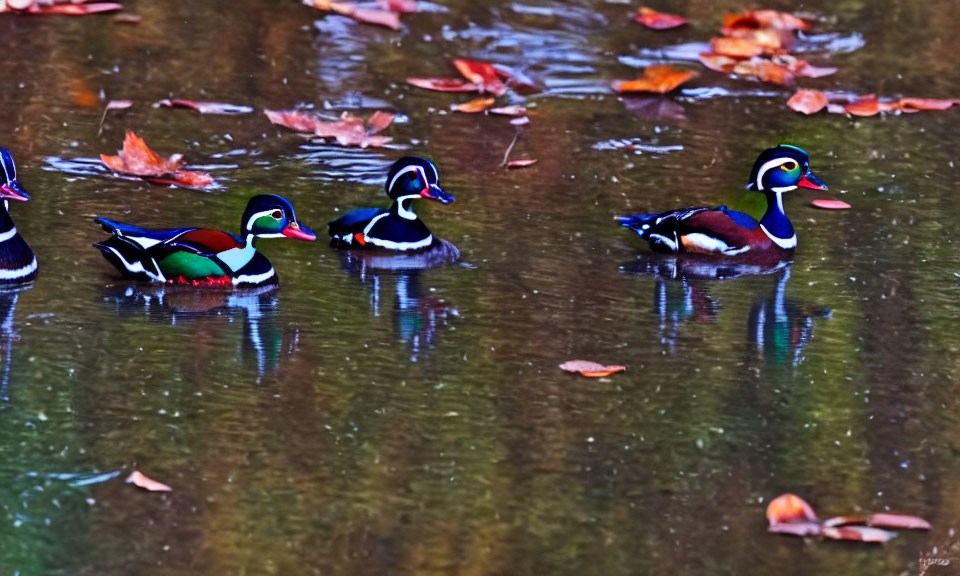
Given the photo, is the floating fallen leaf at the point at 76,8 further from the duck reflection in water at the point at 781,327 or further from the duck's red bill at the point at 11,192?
the duck reflection in water at the point at 781,327

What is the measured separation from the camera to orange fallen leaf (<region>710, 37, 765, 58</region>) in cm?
995

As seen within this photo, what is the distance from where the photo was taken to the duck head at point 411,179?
22.7ft

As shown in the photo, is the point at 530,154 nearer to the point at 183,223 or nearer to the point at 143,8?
the point at 183,223

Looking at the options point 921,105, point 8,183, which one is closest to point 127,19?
point 8,183

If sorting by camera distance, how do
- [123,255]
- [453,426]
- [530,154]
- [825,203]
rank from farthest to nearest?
[530,154], [825,203], [123,255], [453,426]

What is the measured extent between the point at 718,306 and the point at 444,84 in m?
3.41

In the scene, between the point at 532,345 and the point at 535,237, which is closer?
the point at 532,345

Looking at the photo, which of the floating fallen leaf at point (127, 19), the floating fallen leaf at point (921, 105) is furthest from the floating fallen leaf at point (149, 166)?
the floating fallen leaf at point (921, 105)

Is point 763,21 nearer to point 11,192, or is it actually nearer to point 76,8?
point 76,8

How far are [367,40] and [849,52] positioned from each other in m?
3.26

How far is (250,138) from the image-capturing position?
8.26 m

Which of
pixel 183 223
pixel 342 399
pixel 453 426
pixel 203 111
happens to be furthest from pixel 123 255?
pixel 203 111

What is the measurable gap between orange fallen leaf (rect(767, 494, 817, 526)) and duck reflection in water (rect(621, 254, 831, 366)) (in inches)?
46.3

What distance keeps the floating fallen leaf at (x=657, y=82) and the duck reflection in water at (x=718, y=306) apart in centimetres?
255
